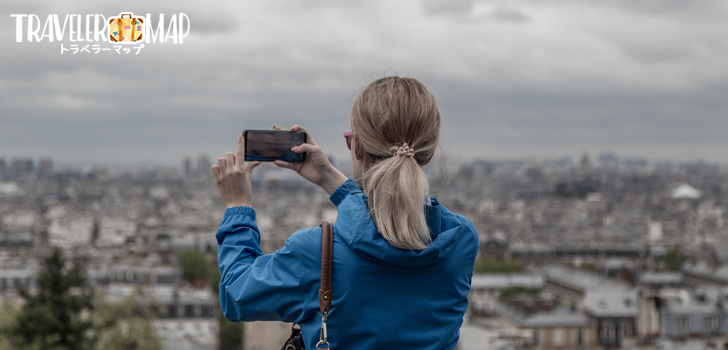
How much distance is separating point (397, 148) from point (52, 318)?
42.1 ft

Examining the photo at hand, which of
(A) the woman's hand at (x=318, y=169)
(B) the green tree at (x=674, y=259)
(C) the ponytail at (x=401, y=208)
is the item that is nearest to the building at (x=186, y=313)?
(A) the woman's hand at (x=318, y=169)

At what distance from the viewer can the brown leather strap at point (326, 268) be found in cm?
155

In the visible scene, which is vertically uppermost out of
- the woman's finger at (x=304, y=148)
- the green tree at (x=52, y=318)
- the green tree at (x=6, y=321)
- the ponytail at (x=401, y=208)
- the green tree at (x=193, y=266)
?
the woman's finger at (x=304, y=148)

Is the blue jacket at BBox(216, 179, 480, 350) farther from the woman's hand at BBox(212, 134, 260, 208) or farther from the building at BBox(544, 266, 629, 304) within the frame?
the building at BBox(544, 266, 629, 304)

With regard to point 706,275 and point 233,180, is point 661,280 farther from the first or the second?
point 233,180

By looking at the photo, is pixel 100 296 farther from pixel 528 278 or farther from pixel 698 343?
pixel 528 278

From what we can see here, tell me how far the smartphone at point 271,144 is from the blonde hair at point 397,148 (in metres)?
0.31

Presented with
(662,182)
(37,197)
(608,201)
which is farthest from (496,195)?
(37,197)

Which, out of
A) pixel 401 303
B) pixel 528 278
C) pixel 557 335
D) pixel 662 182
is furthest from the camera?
pixel 662 182

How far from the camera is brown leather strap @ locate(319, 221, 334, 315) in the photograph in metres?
1.55

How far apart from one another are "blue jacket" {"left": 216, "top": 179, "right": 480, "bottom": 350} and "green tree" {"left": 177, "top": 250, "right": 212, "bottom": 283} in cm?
4284

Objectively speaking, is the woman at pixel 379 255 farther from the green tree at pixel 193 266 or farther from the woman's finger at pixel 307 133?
the green tree at pixel 193 266

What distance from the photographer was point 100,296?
22.3 meters

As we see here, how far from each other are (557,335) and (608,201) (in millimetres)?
106387
